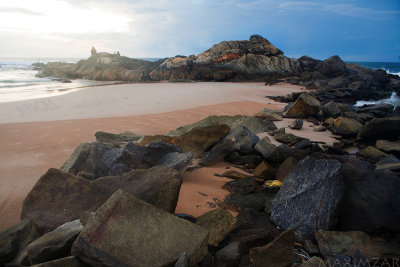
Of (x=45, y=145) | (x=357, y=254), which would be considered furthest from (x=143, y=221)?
(x=45, y=145)

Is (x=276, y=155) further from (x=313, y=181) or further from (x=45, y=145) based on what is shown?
(x=45, y=145)

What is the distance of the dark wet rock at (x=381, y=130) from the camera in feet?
18.4

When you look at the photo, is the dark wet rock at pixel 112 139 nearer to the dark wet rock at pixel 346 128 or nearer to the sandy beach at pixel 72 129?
the sandy beach at pixel 72 129

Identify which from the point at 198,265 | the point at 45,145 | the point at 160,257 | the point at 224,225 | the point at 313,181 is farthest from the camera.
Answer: the point at 45,145

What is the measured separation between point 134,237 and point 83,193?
1046 millimetres

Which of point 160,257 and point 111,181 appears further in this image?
point 111,181

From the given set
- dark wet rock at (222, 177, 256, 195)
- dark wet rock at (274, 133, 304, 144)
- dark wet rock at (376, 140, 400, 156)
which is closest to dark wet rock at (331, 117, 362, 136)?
dark wet rock at (376, 140, 400, 156)

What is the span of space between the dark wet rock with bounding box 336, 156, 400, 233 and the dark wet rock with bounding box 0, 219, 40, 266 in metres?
2.59

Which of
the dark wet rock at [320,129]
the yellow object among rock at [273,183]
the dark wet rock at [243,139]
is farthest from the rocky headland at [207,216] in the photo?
the dark wet rock at [320,129]

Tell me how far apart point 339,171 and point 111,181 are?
6.80 feet

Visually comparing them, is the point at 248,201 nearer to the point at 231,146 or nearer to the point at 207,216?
the point at 207,216

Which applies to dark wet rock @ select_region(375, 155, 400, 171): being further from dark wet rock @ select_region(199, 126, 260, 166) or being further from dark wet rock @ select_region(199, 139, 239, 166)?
dark wet rock @ select_region(199, 139, 239, 166)

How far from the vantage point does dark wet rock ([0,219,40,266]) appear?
6.34 ft

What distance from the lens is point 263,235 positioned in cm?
208
